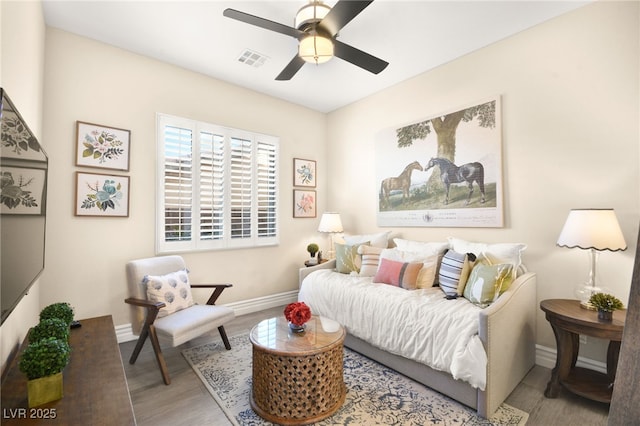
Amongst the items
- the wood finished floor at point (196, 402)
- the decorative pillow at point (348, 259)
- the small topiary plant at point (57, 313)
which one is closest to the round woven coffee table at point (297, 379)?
the wood finished floor at point (196, 402)

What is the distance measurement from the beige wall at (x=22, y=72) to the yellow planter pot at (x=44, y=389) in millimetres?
407

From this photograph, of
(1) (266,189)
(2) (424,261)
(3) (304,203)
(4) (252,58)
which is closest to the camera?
(2) (424,261)

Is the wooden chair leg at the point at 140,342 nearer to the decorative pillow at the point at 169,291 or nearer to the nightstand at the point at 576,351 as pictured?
the decorative pillow at the point at 169,291

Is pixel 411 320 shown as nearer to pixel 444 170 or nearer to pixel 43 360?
pixel 444 170

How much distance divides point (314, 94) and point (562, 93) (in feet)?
9.13

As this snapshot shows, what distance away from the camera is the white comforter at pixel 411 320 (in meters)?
1.91

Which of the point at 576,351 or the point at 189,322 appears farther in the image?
the point at 189,322

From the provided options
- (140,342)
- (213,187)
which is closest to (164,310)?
(140,342)

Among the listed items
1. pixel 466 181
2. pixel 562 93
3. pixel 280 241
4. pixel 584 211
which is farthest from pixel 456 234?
pixel 280 241

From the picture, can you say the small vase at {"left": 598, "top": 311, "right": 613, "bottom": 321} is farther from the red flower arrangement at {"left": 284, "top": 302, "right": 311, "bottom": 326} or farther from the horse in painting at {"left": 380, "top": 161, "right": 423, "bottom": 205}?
the horse in painting at {"left": 380, "top": 161, "right": 423, "bottom": 205}

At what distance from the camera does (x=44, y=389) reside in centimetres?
116

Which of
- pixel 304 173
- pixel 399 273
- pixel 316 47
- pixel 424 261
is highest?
pixel 316 47

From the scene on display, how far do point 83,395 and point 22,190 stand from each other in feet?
2.96

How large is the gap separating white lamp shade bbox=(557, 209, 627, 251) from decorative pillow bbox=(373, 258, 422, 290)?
1185 millimetres
